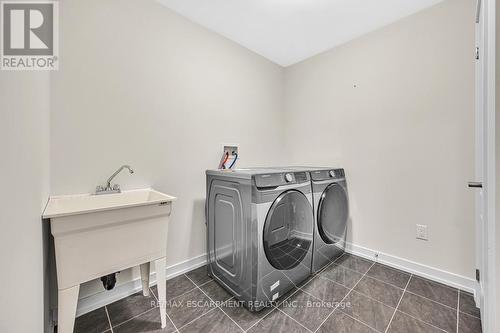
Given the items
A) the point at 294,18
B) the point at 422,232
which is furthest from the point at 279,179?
the point at 294,18

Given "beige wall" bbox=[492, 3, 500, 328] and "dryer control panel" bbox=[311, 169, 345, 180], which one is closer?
"beige wall" bbox=[492, 3, 500, 328]

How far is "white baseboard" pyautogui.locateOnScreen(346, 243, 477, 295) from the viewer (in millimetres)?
1531

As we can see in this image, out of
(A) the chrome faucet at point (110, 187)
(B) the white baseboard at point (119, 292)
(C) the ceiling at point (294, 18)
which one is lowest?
(B) the white baseboard at point (119, 292)

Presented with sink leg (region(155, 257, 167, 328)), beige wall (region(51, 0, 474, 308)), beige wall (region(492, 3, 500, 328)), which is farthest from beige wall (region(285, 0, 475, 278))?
sink leg (region(155, 257, 167, 328))

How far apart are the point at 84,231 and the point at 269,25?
85.5 inches

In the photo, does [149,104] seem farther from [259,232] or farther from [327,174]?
[327,174]

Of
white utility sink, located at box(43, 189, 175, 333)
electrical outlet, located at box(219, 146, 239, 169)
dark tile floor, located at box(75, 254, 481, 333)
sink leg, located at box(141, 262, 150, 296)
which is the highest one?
electrical outlet, located at box(219, 146, 239, 169)

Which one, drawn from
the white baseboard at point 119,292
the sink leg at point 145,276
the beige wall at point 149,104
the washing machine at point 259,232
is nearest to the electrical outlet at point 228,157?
the beige wall at point 149,104

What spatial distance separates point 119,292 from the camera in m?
1.45

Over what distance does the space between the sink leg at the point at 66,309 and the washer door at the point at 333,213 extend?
5.35 feet

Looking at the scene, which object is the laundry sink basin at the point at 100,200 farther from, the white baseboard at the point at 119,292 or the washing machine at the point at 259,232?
the white baseboard at the point at 119,292

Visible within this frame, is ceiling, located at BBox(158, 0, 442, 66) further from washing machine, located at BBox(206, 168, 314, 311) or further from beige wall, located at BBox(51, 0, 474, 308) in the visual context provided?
washing machine, located at BBox(206, 168, 314, 311)

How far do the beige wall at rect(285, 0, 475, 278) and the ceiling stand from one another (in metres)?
0.15

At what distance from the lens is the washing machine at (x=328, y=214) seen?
171cm
